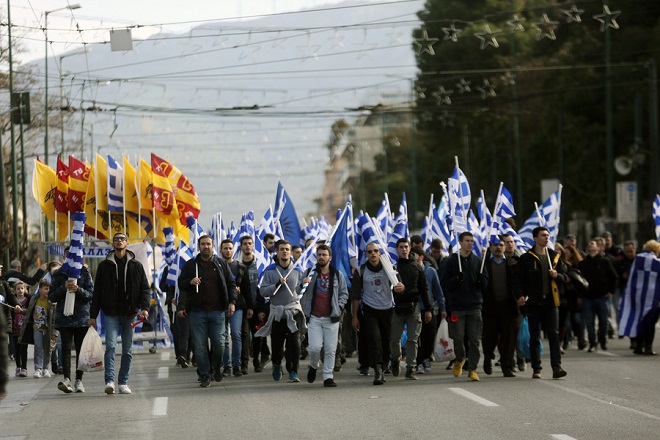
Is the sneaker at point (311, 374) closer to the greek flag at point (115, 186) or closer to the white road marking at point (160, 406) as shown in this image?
the white road marking at point (160, 406)

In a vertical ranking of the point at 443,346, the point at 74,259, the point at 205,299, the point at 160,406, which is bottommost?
the point at 160,406

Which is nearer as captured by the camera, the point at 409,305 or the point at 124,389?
the point at 124,389

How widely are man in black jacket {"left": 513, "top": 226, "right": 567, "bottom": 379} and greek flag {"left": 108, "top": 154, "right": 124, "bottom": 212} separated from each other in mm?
11987

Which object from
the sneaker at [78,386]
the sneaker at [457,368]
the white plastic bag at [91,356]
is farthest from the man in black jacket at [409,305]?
the sneaker at [78,386]

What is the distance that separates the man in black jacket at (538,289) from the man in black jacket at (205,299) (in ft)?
11.9

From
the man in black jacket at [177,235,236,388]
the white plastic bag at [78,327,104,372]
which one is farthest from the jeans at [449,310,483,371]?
the white plastic bag at [78,327,104,372]

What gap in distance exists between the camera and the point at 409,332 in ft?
56.3

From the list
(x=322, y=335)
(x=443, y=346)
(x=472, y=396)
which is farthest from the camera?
(x=443, y=346)

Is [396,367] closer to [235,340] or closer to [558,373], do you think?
[558,373]

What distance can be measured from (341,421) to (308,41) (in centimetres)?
1910

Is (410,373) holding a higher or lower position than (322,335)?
lower

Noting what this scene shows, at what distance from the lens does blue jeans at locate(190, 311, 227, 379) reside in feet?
55.0

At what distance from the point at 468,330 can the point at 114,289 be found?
4439mm

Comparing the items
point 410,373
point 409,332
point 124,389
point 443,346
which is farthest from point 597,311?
point 124,389
